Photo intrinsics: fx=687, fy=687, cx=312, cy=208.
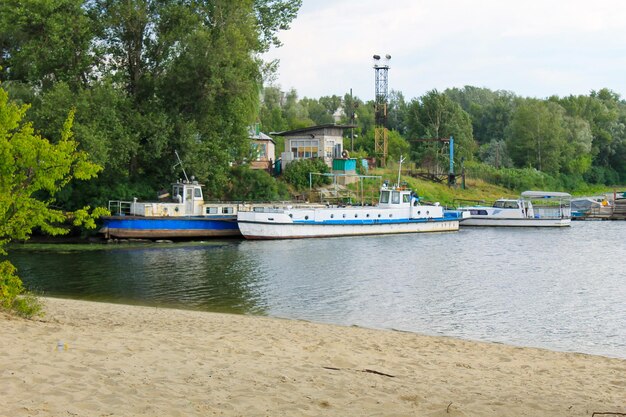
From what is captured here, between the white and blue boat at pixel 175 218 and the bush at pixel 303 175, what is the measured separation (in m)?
13.4

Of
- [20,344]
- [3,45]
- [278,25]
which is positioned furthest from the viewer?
[278,25]

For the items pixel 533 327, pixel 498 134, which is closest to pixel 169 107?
pixel 533 327

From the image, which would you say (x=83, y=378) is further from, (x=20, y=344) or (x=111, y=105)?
(x=111, y=105)

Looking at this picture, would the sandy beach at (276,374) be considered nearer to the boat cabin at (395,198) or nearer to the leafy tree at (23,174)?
the leafy tree at (23,174)

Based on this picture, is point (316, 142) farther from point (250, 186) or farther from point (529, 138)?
point (529, 138)

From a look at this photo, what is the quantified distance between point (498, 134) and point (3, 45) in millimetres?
82240

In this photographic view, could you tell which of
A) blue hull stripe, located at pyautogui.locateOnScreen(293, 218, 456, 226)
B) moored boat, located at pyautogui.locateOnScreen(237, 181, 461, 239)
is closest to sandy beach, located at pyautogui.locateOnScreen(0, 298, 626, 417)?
moored boat, located at pyautogui.locateOnScreen(237, 181, 461, 239)

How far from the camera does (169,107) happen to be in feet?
160

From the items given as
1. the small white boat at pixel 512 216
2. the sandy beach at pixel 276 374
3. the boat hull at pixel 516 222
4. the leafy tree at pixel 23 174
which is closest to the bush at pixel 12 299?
the leafy tree at pixel 23 174

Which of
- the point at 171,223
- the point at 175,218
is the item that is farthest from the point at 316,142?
the point at 171,223

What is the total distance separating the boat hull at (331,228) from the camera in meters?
45.5

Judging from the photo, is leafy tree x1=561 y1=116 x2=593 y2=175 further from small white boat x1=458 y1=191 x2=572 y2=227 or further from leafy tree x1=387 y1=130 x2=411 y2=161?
small white boat x1=458 y1=191 x2=572 y2=227

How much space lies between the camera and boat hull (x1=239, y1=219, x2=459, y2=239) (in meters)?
45.5

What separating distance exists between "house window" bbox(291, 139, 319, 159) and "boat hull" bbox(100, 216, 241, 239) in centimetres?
2296
